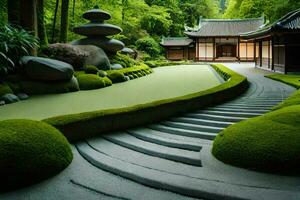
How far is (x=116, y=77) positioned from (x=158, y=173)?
469 inches

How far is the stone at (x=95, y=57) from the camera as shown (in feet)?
56.8

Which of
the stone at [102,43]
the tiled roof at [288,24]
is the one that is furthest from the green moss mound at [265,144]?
the stone at [102,43]

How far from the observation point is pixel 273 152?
474 cm

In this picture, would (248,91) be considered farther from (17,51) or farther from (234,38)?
(234,38)

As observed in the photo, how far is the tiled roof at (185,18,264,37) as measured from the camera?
42188 millimetres

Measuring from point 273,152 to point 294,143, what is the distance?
1.03 feet

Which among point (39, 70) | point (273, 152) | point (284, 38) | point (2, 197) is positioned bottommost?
point (2, 197)

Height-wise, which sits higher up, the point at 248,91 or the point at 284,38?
the point at 284,38

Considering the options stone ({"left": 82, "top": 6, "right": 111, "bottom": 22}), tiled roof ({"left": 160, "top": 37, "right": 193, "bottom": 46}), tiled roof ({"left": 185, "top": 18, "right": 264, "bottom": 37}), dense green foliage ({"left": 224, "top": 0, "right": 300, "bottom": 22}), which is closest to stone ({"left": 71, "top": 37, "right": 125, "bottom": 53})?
stone ({"left": 82, "top": 6, "right": 111, "bottom": 22})

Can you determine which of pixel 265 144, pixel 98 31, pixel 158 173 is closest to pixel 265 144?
pixel 265 144

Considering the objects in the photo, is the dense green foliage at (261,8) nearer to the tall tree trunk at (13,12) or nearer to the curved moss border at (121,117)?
the tall tree trunk at (13,12)

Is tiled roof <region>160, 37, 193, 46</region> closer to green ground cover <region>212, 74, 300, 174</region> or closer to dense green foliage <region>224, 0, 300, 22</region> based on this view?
dense green foliage <region>224, 0, 300, 22</region>

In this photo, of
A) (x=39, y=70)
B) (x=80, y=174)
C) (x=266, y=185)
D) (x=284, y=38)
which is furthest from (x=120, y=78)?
(x=266, y=185)

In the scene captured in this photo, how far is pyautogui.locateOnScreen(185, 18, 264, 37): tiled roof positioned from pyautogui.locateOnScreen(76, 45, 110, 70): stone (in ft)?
83.8
